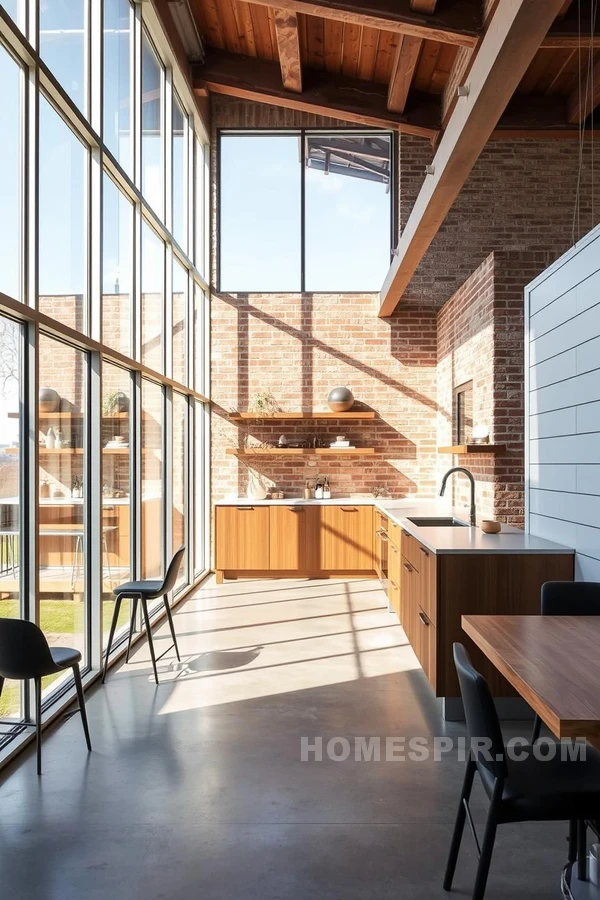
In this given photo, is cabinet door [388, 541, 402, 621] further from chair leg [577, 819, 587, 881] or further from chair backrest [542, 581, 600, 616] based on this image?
chair leg [577, 819, 587, 881]

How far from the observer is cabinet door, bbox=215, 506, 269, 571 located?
793cm

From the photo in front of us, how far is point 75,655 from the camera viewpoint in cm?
331

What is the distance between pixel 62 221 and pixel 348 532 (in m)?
4.82

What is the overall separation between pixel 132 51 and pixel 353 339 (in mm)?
4106

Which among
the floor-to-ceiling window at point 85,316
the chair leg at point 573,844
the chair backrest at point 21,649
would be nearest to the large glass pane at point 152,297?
the floor-to-ceiling window at point 85,316

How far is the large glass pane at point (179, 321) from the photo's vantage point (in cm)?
703

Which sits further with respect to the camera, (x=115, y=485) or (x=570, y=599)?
(x=115, y=485)

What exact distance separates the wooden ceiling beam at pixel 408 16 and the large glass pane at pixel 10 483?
141 inches

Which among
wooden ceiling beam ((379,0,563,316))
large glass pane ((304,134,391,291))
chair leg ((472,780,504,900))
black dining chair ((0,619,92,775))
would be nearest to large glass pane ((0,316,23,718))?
black dining chair ((0,619,92,775))

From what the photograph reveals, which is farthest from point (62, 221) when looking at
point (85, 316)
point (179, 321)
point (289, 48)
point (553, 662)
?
point (289, 48)

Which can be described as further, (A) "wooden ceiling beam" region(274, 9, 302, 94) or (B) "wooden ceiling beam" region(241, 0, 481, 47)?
(A) "wooden ceiling beam" region(274, 9, 302, 94)

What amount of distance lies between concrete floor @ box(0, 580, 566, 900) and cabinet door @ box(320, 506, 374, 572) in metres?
3.04

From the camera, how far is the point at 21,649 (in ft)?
9.74

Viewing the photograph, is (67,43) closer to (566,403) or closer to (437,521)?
(566,403)
